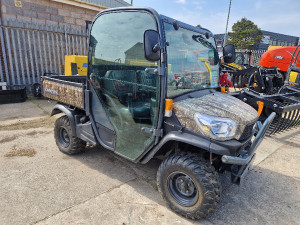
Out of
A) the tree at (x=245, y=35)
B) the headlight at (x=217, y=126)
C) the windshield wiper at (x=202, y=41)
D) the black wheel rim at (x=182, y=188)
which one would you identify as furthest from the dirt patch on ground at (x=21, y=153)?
the tree at (x=245, y=35)

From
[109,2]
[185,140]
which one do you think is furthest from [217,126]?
[109,2]

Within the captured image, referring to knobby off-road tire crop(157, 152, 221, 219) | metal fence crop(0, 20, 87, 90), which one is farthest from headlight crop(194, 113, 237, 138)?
metal fence crop(0, 20, 87, 90)

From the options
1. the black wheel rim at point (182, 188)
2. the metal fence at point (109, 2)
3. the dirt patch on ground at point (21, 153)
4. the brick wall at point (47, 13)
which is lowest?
the dirt patch on ground at point (21, 153)

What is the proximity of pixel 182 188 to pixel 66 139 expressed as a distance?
2.23 metres

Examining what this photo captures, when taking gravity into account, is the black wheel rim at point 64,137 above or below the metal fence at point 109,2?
below

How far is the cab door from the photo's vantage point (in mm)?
2334

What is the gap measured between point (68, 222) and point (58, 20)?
8.03 metres

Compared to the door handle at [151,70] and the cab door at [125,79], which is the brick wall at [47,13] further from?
the door handle at [151,70]

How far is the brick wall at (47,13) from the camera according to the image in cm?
702

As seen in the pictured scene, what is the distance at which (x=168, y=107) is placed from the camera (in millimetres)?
2215

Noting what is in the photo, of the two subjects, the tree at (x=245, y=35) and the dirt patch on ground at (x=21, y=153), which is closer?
the dirt patch on ground at (x=21, y=153)

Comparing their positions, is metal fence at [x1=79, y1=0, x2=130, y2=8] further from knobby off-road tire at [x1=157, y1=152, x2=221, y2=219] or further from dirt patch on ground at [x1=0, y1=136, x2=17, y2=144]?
knobby off-road tire at [x1=157, y1=152, x2=221, y2=219]

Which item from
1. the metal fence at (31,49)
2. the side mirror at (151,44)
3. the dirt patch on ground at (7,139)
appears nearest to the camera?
the side mirror at (151,44)

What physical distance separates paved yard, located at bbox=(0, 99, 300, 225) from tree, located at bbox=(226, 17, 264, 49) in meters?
30.7
